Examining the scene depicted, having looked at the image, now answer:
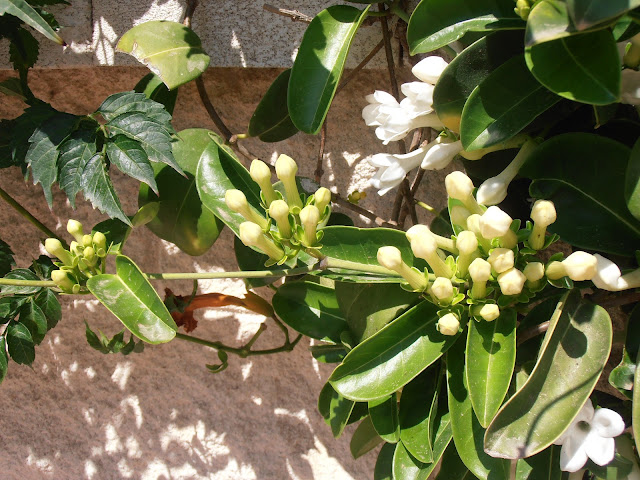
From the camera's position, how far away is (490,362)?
25.2 inches

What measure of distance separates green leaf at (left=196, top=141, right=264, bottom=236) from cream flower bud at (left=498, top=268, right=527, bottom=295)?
322 mm

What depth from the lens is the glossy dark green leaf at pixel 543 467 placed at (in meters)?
0.71

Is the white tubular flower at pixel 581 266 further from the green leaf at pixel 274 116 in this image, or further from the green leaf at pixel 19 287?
the green leaf at pixel 19 287

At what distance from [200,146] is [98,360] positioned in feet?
1.58

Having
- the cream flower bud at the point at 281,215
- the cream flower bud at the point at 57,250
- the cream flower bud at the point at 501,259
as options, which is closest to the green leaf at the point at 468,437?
the cream flower bud at the point at 501,259

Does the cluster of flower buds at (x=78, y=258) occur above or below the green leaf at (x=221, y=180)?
below

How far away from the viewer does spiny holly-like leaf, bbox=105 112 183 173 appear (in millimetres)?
741

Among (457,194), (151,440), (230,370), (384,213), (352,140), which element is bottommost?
(151,440)

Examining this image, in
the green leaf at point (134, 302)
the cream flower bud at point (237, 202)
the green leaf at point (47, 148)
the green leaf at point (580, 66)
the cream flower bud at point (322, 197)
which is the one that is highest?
the green leaf at point (580, 66)

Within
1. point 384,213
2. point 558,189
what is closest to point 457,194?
point 558,189

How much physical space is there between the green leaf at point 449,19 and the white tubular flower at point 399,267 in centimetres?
24

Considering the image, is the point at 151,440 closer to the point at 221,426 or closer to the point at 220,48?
the point at 221,426

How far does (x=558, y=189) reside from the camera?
0.67m

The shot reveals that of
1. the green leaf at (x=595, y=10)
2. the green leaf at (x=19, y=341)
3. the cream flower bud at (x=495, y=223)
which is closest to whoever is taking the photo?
the green leaf at (x=595, y=10)
